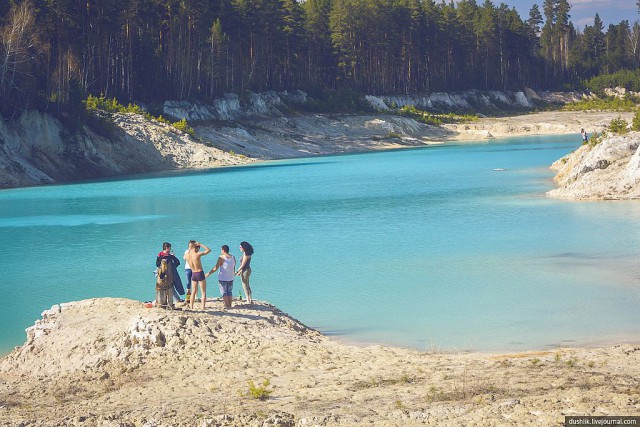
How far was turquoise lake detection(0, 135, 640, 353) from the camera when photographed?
19.2m

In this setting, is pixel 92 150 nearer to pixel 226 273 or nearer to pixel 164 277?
pixel 226 273

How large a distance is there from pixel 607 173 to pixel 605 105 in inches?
3841

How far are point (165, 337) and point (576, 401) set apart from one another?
7.80 m

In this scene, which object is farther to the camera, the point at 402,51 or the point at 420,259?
the point at 402,51

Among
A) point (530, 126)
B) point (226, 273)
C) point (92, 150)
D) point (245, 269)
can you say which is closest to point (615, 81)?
point (530, 126)

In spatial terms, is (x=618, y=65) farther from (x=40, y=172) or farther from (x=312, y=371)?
(x=312, y=371)

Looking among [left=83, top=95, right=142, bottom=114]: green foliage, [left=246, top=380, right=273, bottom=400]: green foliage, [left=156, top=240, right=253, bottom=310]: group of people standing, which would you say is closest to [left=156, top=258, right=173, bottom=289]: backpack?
[left=156, top=240, right=253, bottom=310]: group of people standing

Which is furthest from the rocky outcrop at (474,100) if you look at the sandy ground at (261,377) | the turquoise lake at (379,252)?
the sandy ground at (261,377)

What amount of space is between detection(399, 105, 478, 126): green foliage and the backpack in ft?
333

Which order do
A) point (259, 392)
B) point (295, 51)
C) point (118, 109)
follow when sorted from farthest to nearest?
point (295, 51), point (118, 109), point (259, 392)

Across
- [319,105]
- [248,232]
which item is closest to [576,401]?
[248,232]

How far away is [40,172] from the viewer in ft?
215

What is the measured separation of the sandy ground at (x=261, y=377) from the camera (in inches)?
451

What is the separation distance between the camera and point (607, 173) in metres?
42.3
